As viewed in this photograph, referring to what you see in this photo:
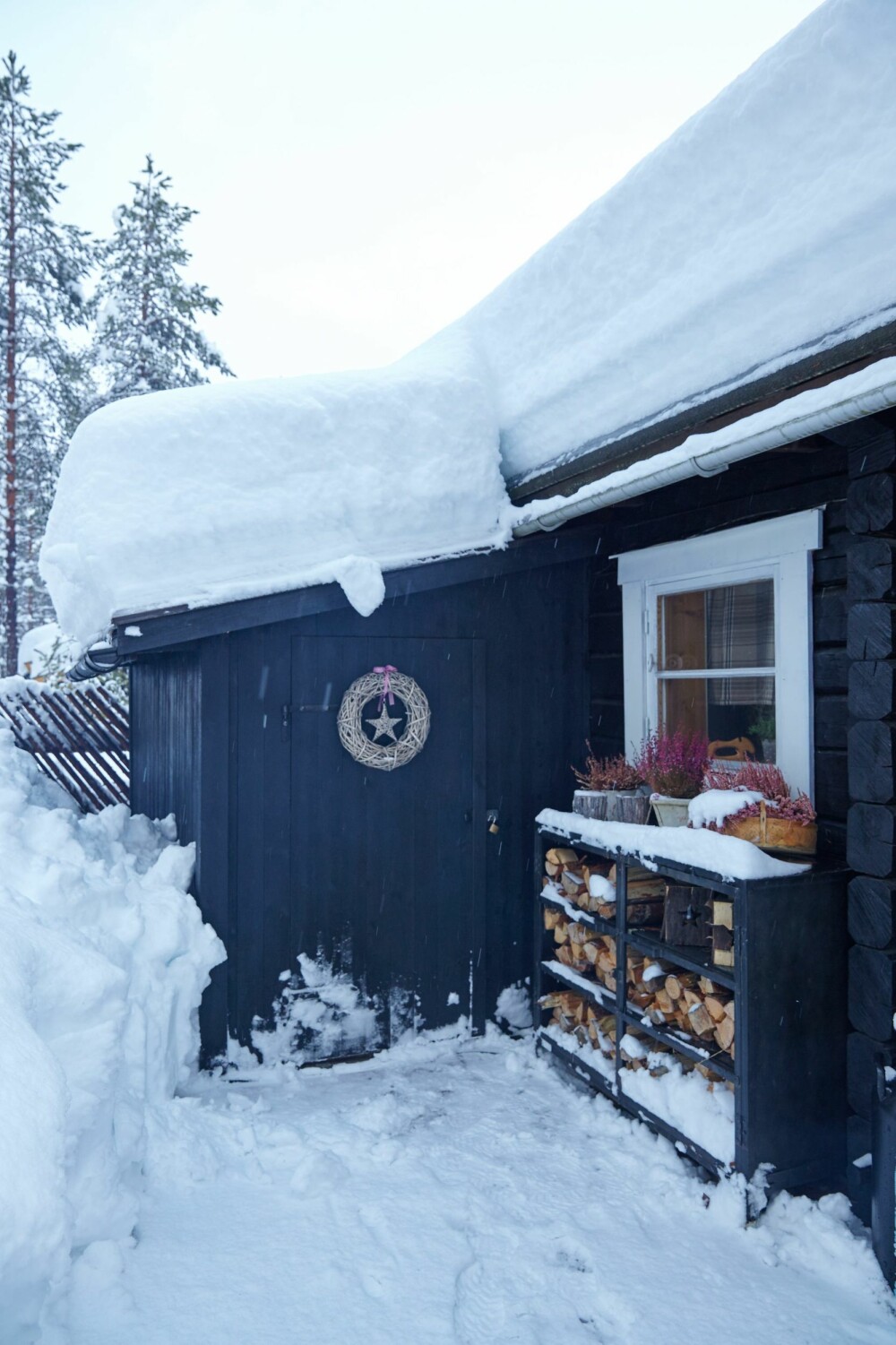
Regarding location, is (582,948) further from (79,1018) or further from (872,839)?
(79,1018)

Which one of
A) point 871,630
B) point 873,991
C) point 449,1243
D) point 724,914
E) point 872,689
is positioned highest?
point 871,630

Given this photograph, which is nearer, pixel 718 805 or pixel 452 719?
pixel 718 805

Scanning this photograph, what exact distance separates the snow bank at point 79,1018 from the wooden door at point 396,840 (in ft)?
2.37

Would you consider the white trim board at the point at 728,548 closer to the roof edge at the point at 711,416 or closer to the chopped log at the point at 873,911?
the roof edge at the point at 711,416

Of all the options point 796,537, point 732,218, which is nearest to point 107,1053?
point 796,537

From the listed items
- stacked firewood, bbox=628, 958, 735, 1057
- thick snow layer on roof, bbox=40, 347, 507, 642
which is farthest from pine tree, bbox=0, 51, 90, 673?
stacked firewood, bbox=628, 958, 735, 1057

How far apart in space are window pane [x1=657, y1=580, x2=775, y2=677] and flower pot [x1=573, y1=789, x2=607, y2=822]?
2.68 feet

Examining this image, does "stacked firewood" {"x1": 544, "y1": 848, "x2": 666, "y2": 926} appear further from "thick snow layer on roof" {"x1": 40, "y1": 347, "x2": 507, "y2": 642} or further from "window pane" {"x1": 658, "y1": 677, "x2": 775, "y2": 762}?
"thick snow layer on roof" {"x1": 40, "y1": 347, "x2": 507, "y2": 642}

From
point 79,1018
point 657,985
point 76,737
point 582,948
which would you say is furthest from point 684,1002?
point 76,737

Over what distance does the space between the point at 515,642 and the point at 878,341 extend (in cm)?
287

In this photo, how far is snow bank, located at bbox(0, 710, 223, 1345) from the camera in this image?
285 cm

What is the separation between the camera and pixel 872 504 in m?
3.45

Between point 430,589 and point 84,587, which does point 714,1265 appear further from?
point 84,587

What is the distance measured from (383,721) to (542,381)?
7.58 feet
